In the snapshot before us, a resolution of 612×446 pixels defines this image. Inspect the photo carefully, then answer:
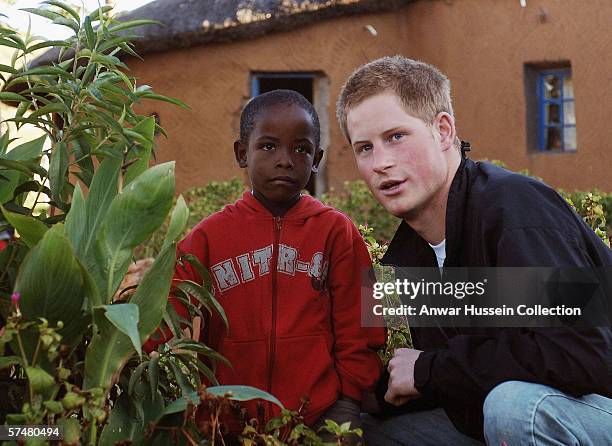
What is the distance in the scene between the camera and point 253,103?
116 inches

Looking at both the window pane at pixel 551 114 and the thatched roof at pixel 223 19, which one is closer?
the thatched roof at pixel 223 19

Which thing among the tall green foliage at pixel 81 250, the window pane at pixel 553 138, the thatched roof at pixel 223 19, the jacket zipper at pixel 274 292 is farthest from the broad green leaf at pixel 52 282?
the window pane at pixel 553 138

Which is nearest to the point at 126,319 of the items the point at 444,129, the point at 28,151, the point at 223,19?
the point at 28,151

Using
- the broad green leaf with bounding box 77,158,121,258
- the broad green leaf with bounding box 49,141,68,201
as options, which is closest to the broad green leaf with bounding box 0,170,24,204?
the broad green leaf with bounding box 49,141,68,201

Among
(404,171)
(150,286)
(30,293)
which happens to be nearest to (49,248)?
(30,293)

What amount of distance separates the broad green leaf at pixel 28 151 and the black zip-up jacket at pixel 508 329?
3.99ft

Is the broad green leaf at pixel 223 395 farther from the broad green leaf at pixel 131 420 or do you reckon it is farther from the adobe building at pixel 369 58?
the adobe building at pixel 369 58

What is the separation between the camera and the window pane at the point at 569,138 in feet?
32.3

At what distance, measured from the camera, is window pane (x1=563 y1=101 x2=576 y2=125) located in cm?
985

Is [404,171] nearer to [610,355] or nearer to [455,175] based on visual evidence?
[455,175]

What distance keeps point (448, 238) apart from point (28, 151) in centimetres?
126

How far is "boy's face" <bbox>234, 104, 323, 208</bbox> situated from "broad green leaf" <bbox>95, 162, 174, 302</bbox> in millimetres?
777

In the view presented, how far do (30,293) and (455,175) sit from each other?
133 centimetres

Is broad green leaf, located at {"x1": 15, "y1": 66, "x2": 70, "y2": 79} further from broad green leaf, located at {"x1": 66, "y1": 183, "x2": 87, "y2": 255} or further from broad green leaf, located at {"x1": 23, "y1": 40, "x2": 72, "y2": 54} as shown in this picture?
broad green leaf, located at {"x1": 66, "y1": 183, "x2": 87, "y2": 255}
